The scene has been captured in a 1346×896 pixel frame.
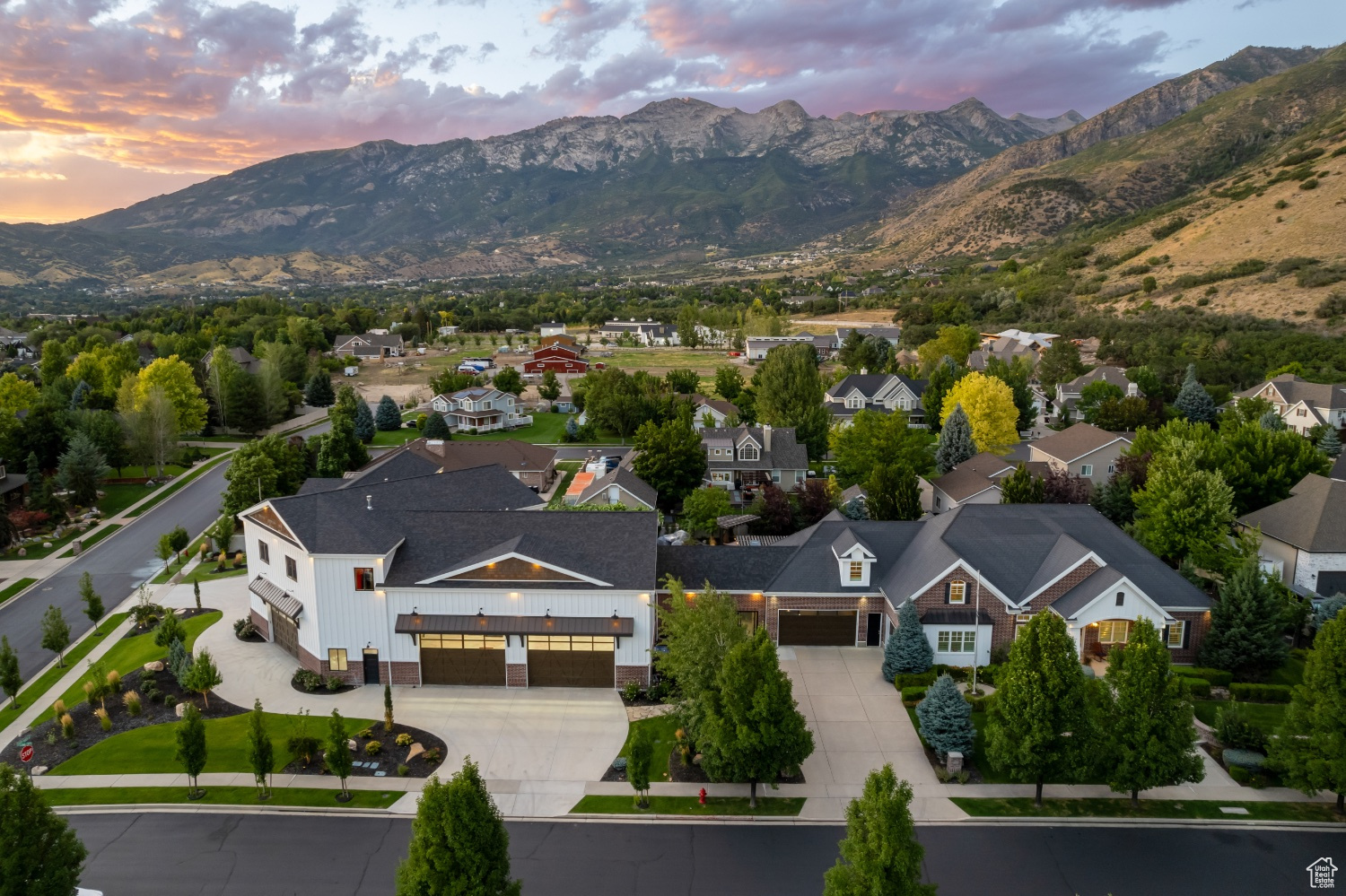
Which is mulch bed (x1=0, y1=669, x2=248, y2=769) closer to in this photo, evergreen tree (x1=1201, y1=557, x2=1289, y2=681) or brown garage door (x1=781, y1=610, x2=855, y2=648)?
brown garage door (x1=781, y1=610, x2=855, y2=648)

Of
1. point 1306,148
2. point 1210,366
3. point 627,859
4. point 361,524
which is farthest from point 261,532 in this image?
point 1306,148

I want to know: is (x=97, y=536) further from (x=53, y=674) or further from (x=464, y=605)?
(x=464, y=605)

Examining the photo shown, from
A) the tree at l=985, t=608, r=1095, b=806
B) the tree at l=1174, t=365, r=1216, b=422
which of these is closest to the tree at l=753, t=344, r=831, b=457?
the tree at l=1174, t=365, r=1216, b=422

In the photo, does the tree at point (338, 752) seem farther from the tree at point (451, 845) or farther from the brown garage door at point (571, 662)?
the tree at point (451, 845)

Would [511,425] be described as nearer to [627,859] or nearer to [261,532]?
[261,532]

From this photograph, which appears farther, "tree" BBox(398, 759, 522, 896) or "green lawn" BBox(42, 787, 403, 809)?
"green lawn" BBox(42, 787, 403, 809)

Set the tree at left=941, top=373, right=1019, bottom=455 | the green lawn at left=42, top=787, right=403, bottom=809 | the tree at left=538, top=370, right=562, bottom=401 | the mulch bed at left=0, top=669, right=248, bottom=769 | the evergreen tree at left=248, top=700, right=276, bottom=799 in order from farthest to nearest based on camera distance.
A: the tree at left=538, top=370, right=562, bottom=401
the tree at left=941, top=373, right=1019, bottom=455
the mulch bed at left=0, top=669, right=248, bottom=769
the green lawn at left=42, top=787, right=403, bottom=809
the evergreen tree at left=248, top=700, right=276, bottom=799

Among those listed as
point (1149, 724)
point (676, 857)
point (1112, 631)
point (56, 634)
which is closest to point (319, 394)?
point (56, 634)
